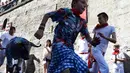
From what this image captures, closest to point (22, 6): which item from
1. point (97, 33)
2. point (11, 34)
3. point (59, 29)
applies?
point (11, 34)

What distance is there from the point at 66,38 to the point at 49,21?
1083cm

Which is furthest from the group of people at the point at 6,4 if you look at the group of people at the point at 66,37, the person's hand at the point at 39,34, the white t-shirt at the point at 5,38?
the person's hand at the point at 39,34

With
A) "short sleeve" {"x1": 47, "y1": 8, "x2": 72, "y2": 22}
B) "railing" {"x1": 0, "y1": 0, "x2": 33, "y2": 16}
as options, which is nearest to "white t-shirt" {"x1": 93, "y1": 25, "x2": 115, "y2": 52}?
"short sleeve" {"x1": 47, "y1": 8, "x2": 72, "y2": 22}

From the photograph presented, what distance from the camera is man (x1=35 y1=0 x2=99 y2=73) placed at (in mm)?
4574

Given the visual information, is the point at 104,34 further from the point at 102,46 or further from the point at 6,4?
the point at 6,4

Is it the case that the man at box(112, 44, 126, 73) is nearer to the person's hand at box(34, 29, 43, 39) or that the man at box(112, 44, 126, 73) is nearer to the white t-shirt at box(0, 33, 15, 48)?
the white t-shirt at box(0, 33, 15, 48)

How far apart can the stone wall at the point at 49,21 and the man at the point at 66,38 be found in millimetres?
6275

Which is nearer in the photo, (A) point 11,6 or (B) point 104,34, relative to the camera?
(B) point 104,34

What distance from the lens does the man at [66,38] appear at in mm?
4574

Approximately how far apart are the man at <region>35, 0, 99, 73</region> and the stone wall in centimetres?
627

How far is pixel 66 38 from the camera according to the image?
4.75 meters

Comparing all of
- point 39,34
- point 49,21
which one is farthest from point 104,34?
point 49,21

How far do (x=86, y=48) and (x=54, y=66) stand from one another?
5198 millimetres

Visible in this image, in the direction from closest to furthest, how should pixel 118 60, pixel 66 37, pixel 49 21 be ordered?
pixel 66 37 → pixel 118 60 → pixel 49 21
